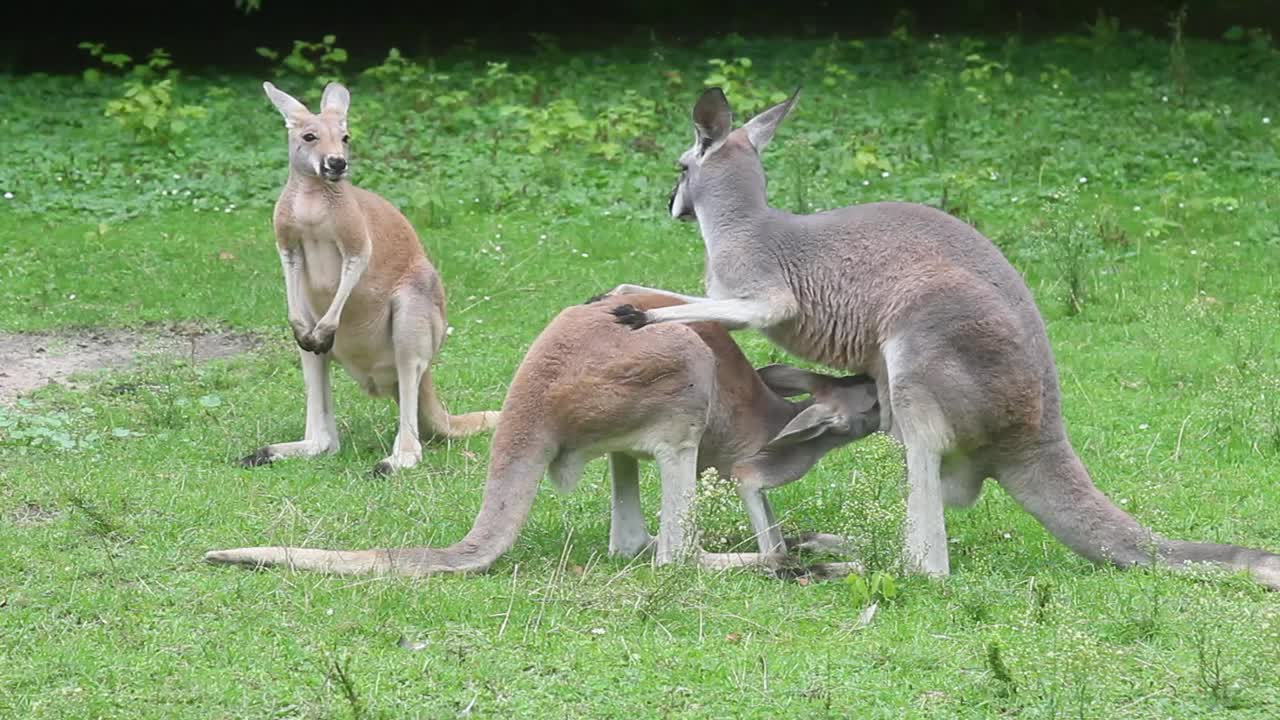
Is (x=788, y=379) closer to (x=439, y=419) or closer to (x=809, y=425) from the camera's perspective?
(x=809, y=425)

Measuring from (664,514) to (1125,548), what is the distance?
1.50 m

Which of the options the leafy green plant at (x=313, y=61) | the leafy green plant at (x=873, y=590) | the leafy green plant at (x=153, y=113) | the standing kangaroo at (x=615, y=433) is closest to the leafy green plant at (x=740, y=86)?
the leafy green plant at (x=313, y=61)

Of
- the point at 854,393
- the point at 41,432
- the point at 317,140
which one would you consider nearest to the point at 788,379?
the point at 854,393

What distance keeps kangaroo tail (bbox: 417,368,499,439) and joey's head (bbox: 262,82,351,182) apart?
0.99 metres

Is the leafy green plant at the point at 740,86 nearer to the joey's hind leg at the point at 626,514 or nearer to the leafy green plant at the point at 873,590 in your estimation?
the joey's hind leg at the point at 626,514

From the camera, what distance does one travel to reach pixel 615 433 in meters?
5.54

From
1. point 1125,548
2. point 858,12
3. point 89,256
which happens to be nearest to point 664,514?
point 1125,548

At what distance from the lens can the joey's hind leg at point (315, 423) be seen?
7.25m

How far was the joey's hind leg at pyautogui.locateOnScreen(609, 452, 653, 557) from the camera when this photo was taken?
19.5 ft

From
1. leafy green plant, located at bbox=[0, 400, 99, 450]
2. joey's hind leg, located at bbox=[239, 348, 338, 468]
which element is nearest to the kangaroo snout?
joey's hind leg, located at bbox=[239, 348, 338, 468]

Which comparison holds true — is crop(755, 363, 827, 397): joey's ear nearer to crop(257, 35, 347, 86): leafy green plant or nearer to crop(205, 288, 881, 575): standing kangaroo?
crop(205, 288, 881, 575): standing kangaroo

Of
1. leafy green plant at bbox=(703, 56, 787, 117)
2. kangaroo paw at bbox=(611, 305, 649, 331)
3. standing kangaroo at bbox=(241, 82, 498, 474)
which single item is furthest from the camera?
leafy green plant at bbox=(703, 56, 787, 117)

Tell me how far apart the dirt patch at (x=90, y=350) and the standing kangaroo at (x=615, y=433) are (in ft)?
11.4

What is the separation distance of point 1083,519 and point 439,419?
9.93 feet
